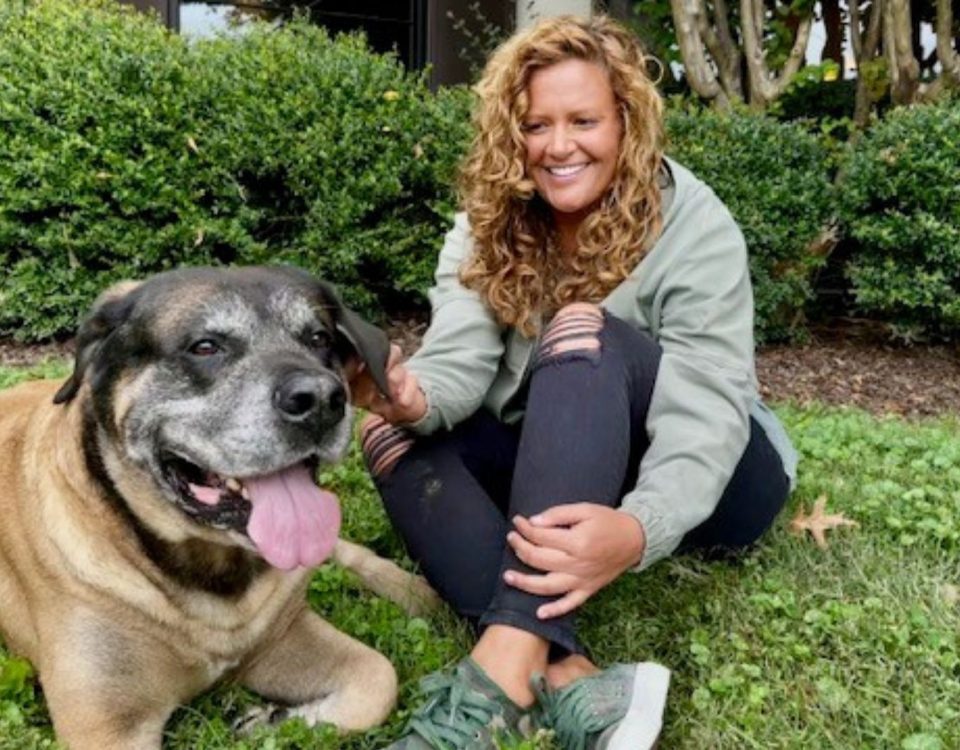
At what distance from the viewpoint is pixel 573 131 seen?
3.04 metres

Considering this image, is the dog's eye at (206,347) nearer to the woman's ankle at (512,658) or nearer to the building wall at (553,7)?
the woman's ankle at (512,658)

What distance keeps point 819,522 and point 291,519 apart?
1858mm

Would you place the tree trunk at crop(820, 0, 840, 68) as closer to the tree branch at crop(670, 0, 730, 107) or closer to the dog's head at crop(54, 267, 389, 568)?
the tree branch at crop(670, 0, 730, 107)

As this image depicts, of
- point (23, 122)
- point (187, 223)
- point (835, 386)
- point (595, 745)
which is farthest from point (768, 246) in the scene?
point (595, 745)

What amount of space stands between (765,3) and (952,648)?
631cm

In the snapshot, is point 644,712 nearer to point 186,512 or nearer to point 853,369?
point 186,512

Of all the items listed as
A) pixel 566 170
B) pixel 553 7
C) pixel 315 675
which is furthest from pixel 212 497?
pixel 553 7

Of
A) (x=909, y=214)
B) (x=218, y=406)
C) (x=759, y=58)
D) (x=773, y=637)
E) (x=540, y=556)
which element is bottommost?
(x=773, y=637)

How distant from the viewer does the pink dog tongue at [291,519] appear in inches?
90.0

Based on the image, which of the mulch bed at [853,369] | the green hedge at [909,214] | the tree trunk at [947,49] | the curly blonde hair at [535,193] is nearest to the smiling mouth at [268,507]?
the curly blonde hair at [535,193]

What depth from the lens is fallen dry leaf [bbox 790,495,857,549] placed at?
3.40 metres

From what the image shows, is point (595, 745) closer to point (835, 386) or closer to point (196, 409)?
point (196, 409)

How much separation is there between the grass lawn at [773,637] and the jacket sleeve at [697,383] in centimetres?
38

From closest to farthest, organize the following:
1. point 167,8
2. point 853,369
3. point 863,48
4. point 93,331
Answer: point 93,331, point 853,369, point 863,48, point 167,8
